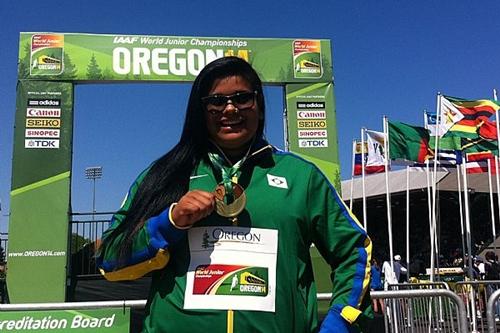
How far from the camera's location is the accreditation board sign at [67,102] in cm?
868

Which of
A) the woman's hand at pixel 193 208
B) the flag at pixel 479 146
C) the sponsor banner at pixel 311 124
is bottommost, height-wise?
the woman's hand at pixel 193 208

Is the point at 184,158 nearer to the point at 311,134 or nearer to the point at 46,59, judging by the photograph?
the point at 311,134

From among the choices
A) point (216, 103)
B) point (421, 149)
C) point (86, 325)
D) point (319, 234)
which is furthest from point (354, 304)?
point (421, 149)

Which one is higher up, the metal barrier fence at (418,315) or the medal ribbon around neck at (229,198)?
the medal ribbon around neck at (229,198)

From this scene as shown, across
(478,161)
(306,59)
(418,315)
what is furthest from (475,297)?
(478,161)

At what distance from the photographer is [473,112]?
14148 millimetres

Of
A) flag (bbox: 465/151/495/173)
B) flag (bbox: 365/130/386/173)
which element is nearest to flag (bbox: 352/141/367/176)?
flag (bbox: 365/130/386/173)

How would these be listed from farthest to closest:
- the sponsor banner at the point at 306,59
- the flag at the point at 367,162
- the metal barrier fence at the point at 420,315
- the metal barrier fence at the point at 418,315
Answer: the flag at the point at 367,162 < the sponsor banner at the point at 306,59 < the metal barrier fence at the point at 418,315 < the metal barrier fence at the point at 420,315

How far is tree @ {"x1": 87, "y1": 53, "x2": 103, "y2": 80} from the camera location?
902 cm

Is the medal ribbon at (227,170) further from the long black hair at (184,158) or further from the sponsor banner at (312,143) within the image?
the sponsor banner at (312,143)

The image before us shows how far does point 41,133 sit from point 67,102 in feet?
2.04

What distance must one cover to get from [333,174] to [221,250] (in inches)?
311

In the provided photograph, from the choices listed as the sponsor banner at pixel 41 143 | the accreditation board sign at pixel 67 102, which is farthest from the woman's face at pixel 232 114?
→ the sponsor banner at pixel 41 143

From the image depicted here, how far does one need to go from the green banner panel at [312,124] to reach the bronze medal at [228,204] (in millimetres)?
7882
